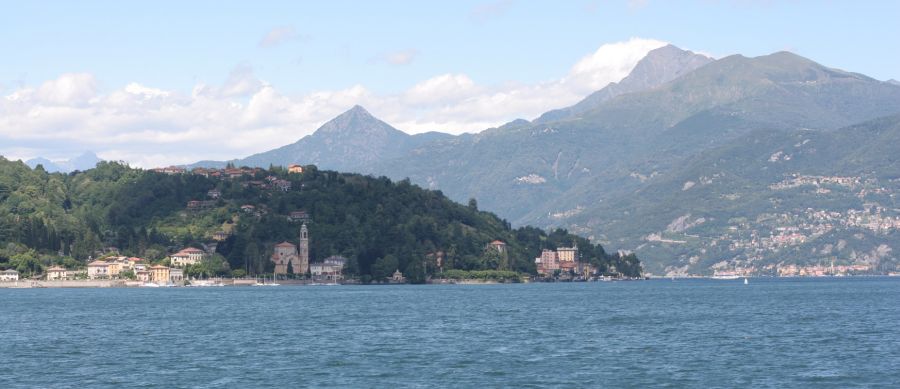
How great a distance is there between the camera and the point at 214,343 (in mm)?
94812

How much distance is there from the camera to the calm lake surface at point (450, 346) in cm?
7306

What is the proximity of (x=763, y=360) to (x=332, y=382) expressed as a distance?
27.2m

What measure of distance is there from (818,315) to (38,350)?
76.1 m

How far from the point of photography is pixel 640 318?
124 metres

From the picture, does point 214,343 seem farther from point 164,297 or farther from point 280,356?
point 164,297

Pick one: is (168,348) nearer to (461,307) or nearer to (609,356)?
(609,356)

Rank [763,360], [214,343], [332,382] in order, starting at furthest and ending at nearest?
[214,343]
[763,360]
[332,382]

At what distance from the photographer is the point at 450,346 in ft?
303

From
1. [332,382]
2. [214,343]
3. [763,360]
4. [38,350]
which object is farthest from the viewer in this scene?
[214,343]

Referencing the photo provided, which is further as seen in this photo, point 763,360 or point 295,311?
point 295,311

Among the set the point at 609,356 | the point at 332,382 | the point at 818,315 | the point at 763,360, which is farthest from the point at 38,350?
the point at 818,315

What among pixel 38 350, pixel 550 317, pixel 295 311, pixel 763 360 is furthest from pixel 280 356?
pixel 295 311

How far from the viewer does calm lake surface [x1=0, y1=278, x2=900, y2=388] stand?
73.1 m

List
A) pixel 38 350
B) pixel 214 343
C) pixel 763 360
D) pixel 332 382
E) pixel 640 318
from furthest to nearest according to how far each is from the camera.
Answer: pixel 640 318
pixel 214 343
pixel 38 350
pixel 763 360
pixel 332 382
